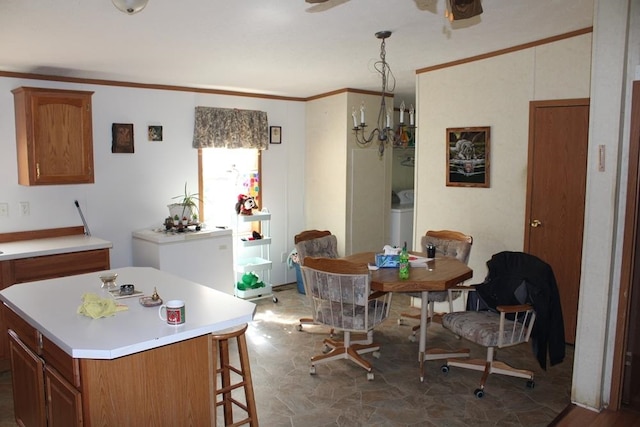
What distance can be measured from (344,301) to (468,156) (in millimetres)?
1951

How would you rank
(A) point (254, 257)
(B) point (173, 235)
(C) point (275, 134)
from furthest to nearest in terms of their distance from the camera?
(C) point (275, 134) → (A) point (254, 257) → (B) point (173, 235)

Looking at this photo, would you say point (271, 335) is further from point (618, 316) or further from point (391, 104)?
point (391, 104)

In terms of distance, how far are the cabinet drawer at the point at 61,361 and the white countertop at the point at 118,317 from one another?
0.25 ft

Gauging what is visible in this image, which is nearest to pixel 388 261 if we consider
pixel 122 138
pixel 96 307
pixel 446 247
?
pixel 446 247

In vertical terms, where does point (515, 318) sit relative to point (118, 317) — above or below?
below

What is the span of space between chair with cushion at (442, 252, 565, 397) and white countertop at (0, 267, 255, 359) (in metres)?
1.69

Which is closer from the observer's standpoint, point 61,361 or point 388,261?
point 61,361

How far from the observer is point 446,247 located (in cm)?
443

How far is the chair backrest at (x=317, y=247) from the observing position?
14.6ft

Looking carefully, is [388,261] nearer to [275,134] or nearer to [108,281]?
[108,281]

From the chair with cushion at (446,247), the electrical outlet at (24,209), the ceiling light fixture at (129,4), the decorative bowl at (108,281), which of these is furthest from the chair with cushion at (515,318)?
the electrical outlet at (24,209)

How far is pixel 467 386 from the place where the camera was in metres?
3.47

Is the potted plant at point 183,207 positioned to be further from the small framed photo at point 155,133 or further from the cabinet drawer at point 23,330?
the cabinet drawer at point 23,330

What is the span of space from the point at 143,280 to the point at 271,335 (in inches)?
68.0
